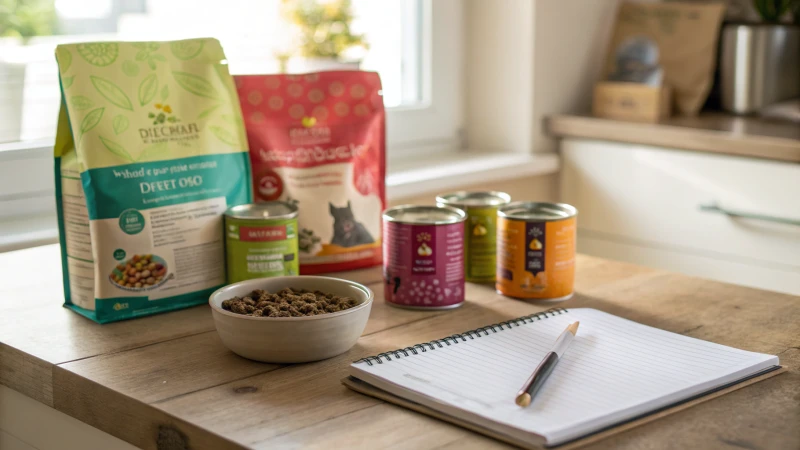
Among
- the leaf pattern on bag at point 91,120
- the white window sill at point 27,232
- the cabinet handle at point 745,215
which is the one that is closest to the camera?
the leaf pattern on bag at point 91,120

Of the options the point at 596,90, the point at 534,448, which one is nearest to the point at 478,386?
the point at 534,448

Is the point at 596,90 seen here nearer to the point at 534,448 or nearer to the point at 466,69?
the point at 466,69

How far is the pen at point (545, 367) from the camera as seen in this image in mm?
793

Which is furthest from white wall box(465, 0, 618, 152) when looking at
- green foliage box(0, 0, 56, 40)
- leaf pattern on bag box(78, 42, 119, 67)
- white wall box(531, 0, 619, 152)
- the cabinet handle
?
leaf pattern on bag box(78, 42, 119, 67)

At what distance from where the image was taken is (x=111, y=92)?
107 centimetres

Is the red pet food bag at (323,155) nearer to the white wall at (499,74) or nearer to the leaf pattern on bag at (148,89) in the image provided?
the leaf pattern on bag at (148,89)

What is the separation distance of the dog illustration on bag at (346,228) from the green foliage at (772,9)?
1486 millimetres

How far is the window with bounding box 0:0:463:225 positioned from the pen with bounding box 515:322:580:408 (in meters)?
1.02

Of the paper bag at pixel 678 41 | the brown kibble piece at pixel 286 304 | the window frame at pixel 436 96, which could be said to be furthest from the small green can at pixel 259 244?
A: the paper bag at pixel 678 41

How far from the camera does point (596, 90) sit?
7.39 feet

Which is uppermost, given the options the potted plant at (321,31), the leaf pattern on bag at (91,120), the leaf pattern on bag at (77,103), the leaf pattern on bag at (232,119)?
the potted plant at (321,31)

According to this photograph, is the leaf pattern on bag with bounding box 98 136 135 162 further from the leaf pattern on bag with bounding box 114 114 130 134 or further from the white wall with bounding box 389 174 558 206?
the white wall with bounding box 389 174 558 206

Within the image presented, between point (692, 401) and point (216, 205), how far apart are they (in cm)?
63

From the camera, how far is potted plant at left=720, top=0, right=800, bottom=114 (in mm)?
2205
